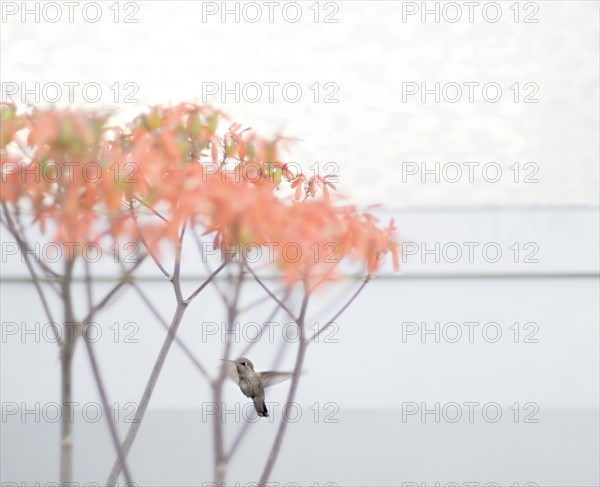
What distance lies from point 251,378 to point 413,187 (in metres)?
0.76

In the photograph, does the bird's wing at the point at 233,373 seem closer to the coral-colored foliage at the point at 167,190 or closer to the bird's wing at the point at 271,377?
the bird's wing at the point at 271,377

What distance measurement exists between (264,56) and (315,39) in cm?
13

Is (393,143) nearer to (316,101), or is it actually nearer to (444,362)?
(316,101)

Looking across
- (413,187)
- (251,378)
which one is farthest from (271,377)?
(413,187)

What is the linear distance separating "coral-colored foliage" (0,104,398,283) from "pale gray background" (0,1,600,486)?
0.71m

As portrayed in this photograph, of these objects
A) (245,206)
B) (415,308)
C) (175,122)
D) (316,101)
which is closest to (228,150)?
(175,122)

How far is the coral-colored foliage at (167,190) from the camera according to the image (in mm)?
993

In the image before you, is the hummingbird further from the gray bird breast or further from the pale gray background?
the pale gray background

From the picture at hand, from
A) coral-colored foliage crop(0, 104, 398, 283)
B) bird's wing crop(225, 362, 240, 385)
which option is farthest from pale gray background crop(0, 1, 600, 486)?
coral-colored foliage crop(0, 104, 398, 283)

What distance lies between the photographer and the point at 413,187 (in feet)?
6.47

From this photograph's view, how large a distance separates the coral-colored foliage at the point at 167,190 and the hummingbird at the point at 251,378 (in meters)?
0.23

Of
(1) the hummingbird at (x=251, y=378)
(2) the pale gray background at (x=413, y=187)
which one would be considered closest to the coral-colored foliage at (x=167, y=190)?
(1) the hummingbird at (x=251, y=378)

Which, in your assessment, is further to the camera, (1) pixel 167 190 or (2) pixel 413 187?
(2) pixel 413 187

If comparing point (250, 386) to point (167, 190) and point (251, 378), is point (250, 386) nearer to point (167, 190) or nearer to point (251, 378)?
point (251, 378)
